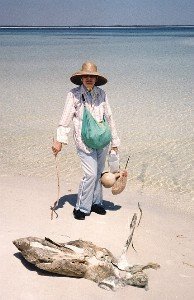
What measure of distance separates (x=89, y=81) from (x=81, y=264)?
1.87 metres

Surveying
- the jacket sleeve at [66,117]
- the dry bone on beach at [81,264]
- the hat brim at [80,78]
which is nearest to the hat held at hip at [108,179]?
the jacket sleeve at [66,117]

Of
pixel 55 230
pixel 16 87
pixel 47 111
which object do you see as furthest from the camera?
pixel 16 87

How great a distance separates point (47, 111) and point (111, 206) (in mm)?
6079

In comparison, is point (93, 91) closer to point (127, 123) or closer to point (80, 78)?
point (80, 78)

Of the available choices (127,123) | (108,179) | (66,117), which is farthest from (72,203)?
(127,123)

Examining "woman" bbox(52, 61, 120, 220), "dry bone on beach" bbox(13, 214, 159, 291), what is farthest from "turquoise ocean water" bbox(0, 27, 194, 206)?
"dry bone on beach" bbox(13, 214, 159, 291)

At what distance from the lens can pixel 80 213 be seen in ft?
16.5

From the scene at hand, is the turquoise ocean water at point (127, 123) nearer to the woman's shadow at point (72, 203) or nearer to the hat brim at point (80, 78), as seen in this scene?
the woman's shadow at point (72, 203)

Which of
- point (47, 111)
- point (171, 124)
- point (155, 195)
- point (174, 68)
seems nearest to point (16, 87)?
point (47, 111)

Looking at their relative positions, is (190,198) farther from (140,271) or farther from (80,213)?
(140,271)

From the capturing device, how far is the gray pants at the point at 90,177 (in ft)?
15.8

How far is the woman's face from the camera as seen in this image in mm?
4688

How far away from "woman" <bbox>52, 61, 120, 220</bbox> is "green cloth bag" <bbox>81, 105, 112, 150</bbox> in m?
0.08

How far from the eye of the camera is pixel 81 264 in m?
3.77
